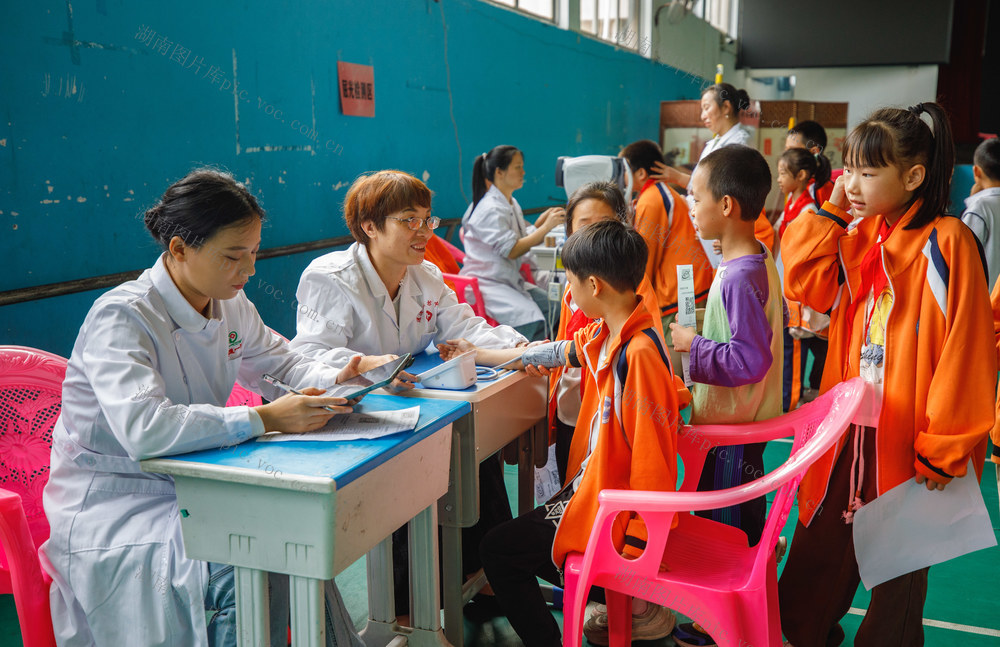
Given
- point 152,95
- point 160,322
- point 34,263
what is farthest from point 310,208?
point 160,322

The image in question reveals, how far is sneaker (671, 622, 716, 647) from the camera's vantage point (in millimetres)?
1988

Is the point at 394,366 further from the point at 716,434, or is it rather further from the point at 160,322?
the point at 716,434

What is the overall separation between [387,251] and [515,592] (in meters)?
0.90

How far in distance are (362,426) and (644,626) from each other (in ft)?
3.26

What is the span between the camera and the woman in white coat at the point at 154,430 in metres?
1.39

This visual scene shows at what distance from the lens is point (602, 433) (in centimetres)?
159

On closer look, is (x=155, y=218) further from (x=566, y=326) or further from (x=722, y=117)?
(x=722, y=117)

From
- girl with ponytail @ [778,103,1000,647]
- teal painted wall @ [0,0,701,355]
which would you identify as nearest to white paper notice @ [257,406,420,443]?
girl with ponytail @ [778,103,1000,647]

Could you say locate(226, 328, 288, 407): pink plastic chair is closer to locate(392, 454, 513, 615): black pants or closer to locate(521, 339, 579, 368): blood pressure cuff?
locate(392, 454, 513, 615): black pants

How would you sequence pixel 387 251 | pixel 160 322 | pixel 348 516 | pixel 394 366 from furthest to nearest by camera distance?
pixel 387 251 < pixel 394 366 < pixel 160 322 < pixel 348 516

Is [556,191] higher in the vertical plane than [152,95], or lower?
lower

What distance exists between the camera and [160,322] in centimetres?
150

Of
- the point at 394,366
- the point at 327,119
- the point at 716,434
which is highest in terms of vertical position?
the point at 327,119

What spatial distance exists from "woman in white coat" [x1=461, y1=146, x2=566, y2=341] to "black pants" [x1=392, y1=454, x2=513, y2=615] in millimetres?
1891
